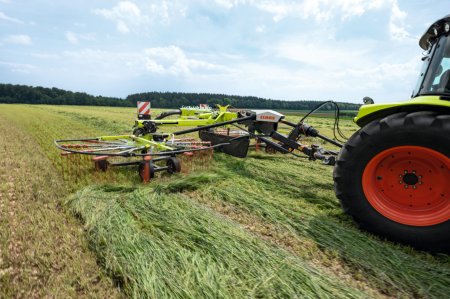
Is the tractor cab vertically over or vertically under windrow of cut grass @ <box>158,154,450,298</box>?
over

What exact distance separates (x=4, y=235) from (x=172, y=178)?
8.12 ft

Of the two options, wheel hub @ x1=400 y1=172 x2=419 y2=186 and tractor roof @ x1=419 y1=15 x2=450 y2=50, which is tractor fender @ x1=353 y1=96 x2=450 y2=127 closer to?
wheel hub @ x1=400 y1=172 x2=419 y2=186

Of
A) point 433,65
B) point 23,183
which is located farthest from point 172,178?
point 433,65

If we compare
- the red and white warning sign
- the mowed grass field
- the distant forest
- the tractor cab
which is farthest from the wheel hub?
the distant forest

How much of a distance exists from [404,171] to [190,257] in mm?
2173

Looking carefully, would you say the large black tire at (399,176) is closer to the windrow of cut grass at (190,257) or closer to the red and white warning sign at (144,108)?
the windrow of cut grass at (190,257)

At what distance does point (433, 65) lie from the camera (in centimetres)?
316

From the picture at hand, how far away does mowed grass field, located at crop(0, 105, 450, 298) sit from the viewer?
2096mm

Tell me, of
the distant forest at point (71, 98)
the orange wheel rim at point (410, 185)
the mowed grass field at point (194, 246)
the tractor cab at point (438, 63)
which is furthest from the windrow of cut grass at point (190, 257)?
the distant forest at point (71, 98)

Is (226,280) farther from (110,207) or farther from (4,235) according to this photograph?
(4,235)

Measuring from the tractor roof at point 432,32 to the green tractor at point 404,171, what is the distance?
150 millimetres

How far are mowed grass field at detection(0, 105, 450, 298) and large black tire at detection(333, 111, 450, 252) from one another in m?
0.16

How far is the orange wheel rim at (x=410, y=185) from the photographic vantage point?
105 inches

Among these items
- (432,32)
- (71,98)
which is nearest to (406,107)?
(432,32)
